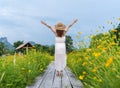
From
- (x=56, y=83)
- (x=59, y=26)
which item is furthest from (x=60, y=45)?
(x=56, y=83)

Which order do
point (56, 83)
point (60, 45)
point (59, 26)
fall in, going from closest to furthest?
1. point (56, 83)
2. point (60, 45)
3. point (59, 26)

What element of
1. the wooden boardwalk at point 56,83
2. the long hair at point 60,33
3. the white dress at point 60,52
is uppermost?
the long hair at point 60,33

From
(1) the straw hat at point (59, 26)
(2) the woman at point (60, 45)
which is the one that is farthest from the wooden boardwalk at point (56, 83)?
(1) the straw hat at point (59, 26)

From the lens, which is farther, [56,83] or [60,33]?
[60,33]

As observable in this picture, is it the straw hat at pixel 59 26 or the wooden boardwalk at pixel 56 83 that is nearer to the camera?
the wooden boardwalk at pixel 56 83

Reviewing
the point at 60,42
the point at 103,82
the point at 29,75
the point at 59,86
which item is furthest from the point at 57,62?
the point at 103,82

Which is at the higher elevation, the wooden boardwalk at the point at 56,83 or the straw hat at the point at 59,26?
the straw hat at the point at 59,26

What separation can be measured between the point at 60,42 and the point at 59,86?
3175 millimetres

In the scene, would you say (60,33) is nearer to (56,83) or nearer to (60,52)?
(60,52)

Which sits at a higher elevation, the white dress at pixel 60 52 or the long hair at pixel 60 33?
the long hair at pixel 60 33

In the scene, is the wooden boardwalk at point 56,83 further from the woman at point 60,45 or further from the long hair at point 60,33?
the long hair at point 60,33

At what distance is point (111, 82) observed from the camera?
3.69 m

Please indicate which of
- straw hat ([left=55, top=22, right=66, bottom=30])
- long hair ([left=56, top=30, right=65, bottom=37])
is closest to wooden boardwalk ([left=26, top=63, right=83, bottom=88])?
long hair ([left=56, top=30, right=65, bottom=37])

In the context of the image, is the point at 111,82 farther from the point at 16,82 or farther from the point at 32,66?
the point at 32,66
